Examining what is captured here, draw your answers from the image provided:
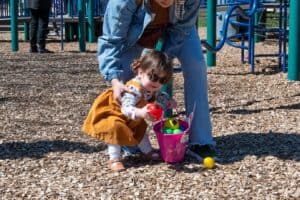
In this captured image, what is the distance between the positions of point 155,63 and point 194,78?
50 cm

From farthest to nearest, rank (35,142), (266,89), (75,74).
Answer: (75,74) < (266,89) < (35,142)

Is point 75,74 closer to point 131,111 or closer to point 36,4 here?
point 36,4

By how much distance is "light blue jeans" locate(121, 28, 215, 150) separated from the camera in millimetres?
4086

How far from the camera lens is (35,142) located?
470cm

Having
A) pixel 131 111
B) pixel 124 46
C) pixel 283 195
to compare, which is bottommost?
pixel 283 195

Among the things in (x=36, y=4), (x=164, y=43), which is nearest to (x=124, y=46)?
(x=164, y=43)

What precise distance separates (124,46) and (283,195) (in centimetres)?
129

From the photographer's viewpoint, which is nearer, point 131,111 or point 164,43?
point 131,111

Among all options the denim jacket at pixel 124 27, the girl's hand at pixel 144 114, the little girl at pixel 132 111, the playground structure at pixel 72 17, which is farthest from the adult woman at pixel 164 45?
the playground structure at pixel 72 17

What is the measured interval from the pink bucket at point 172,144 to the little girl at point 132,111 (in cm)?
10

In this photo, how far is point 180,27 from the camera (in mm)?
4031

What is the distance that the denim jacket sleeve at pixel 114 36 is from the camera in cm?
386

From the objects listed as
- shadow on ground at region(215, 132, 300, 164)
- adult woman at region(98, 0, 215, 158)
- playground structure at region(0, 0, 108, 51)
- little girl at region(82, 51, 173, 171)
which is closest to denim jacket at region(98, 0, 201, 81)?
adult woman at region(98, 0, 215, 158)

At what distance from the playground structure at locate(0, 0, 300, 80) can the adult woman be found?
7.30 feet
